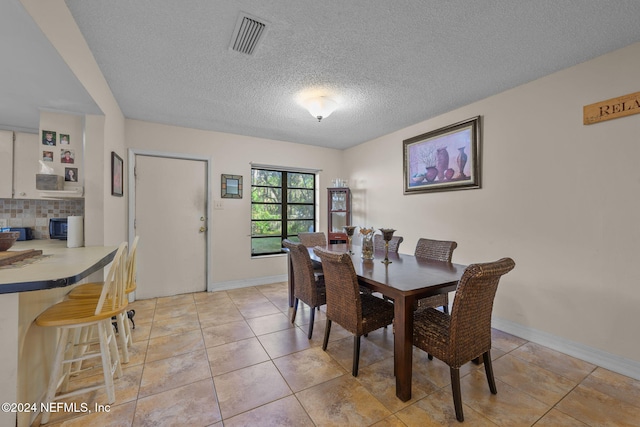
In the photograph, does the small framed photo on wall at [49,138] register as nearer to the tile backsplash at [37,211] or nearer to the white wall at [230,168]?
the tile backsplash at [37,211]

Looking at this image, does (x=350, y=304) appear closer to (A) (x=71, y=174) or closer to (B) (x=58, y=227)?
(A) (x=71, y=174)

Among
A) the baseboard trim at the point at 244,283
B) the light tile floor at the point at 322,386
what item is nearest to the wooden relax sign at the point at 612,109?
the light tile floor at the point at 322,386

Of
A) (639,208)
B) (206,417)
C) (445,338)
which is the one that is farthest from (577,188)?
(206,417)

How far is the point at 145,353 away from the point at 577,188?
3846 millimetres

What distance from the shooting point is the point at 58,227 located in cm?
264

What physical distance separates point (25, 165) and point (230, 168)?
2.12 m

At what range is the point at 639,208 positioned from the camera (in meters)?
1.87

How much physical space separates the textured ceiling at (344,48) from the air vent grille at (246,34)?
0.14ft

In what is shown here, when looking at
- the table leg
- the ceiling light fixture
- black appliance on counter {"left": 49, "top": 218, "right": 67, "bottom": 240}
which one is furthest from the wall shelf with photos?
the table leg

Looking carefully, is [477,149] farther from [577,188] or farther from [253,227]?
[253,227]

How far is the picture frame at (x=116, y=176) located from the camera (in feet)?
8.69

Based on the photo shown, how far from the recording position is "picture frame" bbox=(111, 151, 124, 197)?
2648 millimetres

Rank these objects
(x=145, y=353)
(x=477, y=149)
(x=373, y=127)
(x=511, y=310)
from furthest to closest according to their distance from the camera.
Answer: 1. (x=373, y=127)
2. (x=477, y=149)
3. (x=511, y=310)
4. (x=145, y=353)

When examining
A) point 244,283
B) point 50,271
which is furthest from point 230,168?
point 50,271
